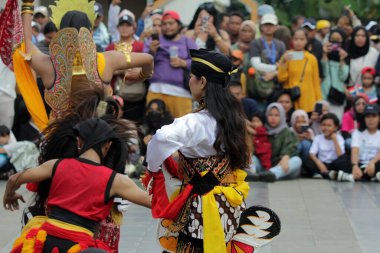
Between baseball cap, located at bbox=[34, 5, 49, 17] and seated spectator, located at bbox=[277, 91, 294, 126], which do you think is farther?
baseball cap, located at bbox=[34, 5, 49, 17]

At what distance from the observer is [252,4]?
14.3m

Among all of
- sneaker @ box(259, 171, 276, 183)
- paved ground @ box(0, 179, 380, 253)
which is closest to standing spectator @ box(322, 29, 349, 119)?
paved ground @ box(0, 179, 380, 253)

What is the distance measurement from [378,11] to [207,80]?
10985 mm

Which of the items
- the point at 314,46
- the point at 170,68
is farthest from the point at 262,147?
the point at 314,46

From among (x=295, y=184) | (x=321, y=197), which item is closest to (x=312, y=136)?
(x=295, y=184)

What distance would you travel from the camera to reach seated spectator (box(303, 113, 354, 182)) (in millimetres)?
11047

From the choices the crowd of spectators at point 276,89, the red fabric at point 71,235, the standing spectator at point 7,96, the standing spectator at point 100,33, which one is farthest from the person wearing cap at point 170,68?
the red fabric at point 71,235

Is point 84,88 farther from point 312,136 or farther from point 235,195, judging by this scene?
point 312,136

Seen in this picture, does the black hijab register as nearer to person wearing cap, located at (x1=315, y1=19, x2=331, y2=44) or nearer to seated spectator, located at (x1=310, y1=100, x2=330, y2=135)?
person wearing cap, located at (x1=315, y1=19, x2=331, y2=44)

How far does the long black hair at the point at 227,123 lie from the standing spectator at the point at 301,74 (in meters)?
6.91

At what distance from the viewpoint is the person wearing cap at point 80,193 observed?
15.0 ft

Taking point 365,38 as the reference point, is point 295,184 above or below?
below

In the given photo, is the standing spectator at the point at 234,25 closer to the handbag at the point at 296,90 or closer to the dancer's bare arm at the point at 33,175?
the handbag at the point at 296,90

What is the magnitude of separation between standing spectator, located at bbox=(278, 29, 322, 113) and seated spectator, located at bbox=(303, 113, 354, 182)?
2.51ft
